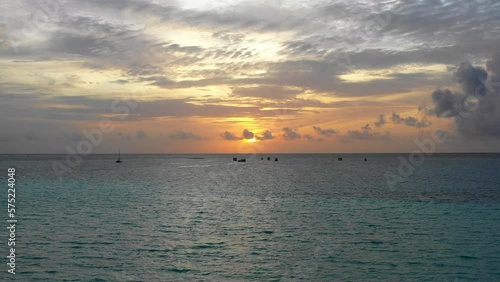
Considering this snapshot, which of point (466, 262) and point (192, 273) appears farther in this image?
point (466, 262)

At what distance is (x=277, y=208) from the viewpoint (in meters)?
65.9

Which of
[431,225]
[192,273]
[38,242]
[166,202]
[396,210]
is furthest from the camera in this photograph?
[166,202]

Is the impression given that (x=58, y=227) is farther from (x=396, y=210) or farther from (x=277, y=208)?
(x=396, y=210)

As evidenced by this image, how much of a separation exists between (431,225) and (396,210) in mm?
12789

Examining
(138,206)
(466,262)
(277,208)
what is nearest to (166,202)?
(138,206)

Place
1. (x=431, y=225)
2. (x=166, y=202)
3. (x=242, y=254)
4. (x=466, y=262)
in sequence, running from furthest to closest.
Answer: (x=166, y=202)
(x=431, y=225)
(x=242, y=254)
(x=466, y=262)

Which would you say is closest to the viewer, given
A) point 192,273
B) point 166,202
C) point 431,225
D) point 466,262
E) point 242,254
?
point 192,273

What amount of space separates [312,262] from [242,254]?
20.7 ft

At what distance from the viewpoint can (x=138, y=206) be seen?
67.9 metres

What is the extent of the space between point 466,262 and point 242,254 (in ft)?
60.4

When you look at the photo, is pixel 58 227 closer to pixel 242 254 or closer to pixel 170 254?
pixel 170 254

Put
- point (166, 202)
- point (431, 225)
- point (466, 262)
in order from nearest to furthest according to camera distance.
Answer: point (466, 262) → point (431, 225) → point (166, 202)

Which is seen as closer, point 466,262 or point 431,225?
point 466,262

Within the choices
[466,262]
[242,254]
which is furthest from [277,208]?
[466,262]
